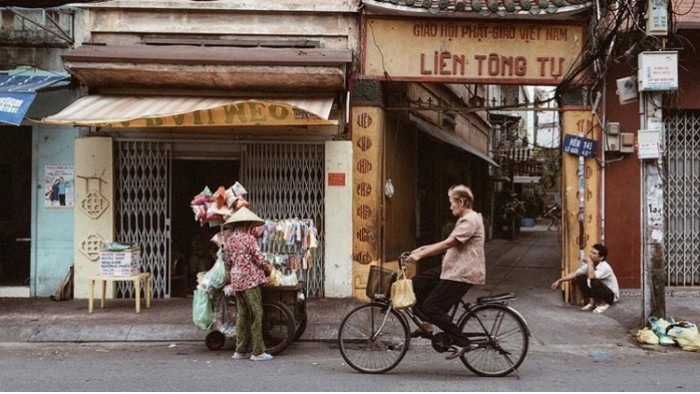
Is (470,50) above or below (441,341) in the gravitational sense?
above

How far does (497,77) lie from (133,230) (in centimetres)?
647

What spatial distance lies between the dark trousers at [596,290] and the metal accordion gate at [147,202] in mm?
6653

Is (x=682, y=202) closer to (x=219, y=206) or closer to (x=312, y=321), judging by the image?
(x=312, y=321)

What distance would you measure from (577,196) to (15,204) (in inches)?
371

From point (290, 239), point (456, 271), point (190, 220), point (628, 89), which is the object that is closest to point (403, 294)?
point (456, 271)

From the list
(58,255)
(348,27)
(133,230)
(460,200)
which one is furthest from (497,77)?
(58,255)

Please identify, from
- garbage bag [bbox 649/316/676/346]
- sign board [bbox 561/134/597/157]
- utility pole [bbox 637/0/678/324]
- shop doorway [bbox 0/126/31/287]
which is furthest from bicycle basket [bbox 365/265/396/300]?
shop doorway [bbox 0/126/31/287]

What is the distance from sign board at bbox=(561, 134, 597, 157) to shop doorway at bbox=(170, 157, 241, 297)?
5.48 m

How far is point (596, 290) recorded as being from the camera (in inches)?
403

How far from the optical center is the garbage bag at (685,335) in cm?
798

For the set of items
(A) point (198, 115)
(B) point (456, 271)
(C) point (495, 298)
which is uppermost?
(A) point (198, 115)

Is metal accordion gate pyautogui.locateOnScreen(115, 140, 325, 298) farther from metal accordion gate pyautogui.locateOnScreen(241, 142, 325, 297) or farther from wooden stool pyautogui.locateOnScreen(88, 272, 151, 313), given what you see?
wooden stool pyautogui.locateOnScreen(88, 272, 151, 313)

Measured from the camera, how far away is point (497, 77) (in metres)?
10.9

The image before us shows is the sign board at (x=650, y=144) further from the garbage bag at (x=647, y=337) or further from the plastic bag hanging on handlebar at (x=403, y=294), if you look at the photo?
the plastic bag hanging on handlebar at (x=403, y=294)
